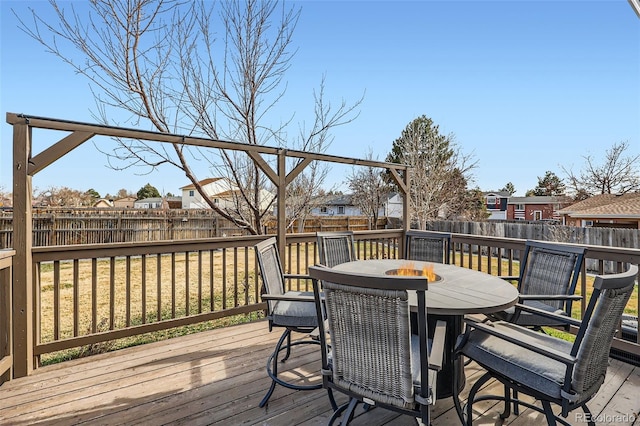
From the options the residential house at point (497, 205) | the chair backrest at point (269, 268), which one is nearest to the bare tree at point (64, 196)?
the chair backrest at point (269, 268)

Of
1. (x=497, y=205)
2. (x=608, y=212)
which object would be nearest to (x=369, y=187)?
(x=608, y=212)

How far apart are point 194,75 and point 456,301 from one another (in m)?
4.99

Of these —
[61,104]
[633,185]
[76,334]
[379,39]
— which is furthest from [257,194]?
[633,185]

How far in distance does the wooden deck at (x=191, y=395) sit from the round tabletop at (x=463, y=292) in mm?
784

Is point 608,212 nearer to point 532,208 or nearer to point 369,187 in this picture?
point 369,187

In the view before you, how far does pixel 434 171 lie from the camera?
13.3 m

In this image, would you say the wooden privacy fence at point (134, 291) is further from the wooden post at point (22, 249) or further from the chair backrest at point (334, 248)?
the chair backrest at point (334, 248)

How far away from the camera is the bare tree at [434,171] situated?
13312 mm

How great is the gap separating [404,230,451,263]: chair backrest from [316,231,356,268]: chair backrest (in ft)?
2.49

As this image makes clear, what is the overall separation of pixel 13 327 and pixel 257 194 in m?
3.34

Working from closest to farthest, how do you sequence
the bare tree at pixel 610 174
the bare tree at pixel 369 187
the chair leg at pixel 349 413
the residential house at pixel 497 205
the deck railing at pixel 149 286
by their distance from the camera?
the chair leg at pixel 349 413
the deck railing at pixel 149 286
the bare tree at pixel 369 187
the bare tree at pixel 610 174
the residential house at pixel 497 205

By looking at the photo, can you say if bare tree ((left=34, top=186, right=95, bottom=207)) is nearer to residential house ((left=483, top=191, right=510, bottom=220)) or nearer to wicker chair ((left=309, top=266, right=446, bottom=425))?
wicker chair ((left=309, top=266, right=446, bottom=425))

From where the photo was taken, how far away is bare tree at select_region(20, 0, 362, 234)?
15.1 ft

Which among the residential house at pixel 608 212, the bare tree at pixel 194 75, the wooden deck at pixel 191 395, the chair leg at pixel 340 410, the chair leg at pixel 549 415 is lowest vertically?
the wooden deck at pixel 191 395
